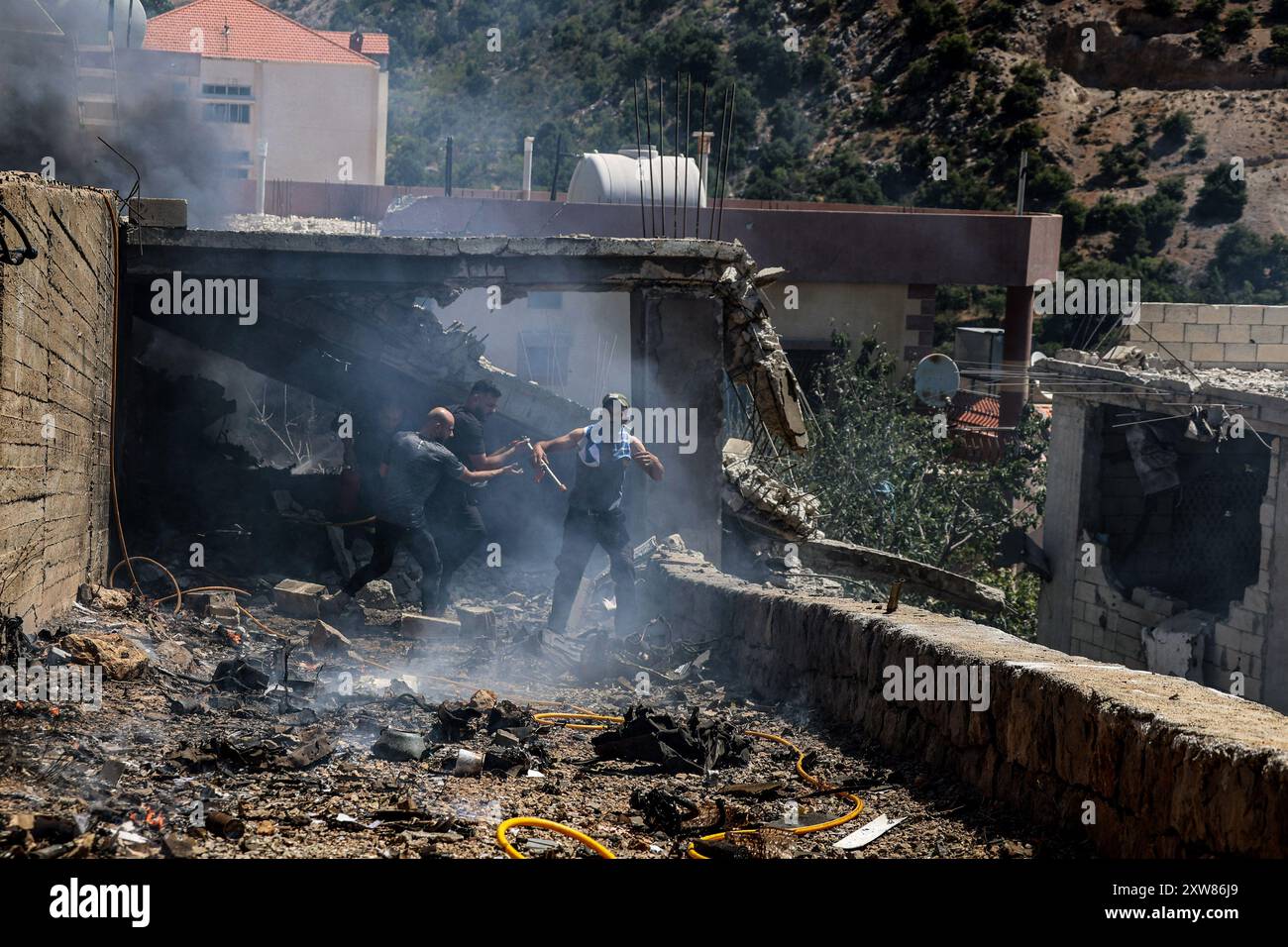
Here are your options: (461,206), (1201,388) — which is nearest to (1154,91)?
(461,206)

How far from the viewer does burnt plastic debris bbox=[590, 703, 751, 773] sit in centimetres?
612

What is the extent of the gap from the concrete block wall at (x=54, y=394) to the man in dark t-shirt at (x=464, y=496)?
2.61 meters

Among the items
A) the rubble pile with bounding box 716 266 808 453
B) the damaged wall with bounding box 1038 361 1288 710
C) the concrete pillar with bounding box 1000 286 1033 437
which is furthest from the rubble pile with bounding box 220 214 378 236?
the concrete pillar with bounding box 1000 286 1033 437

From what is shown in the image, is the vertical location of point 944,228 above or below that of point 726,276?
above

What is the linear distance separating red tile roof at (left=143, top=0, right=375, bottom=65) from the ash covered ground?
135 feet

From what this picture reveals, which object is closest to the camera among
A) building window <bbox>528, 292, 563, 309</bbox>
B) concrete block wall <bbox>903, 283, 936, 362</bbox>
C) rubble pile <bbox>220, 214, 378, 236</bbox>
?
rubble pile <bbox>220, 214, 378, 236</bbox>

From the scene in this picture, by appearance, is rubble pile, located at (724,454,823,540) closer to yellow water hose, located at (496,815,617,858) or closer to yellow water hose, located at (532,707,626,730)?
yellow water hose, located at (532,707,626,730)

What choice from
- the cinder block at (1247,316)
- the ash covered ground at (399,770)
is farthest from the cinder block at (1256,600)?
the ash covered ground at (399,770)

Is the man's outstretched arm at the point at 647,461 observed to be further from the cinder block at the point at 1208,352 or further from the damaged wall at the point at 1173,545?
the cinder block at the point at 1208,352

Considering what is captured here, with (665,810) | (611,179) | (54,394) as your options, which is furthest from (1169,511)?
(611,179)

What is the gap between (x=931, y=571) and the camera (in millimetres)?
10398

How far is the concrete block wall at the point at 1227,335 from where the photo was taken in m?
18.5

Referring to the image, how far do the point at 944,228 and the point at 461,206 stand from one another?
10.2 m
